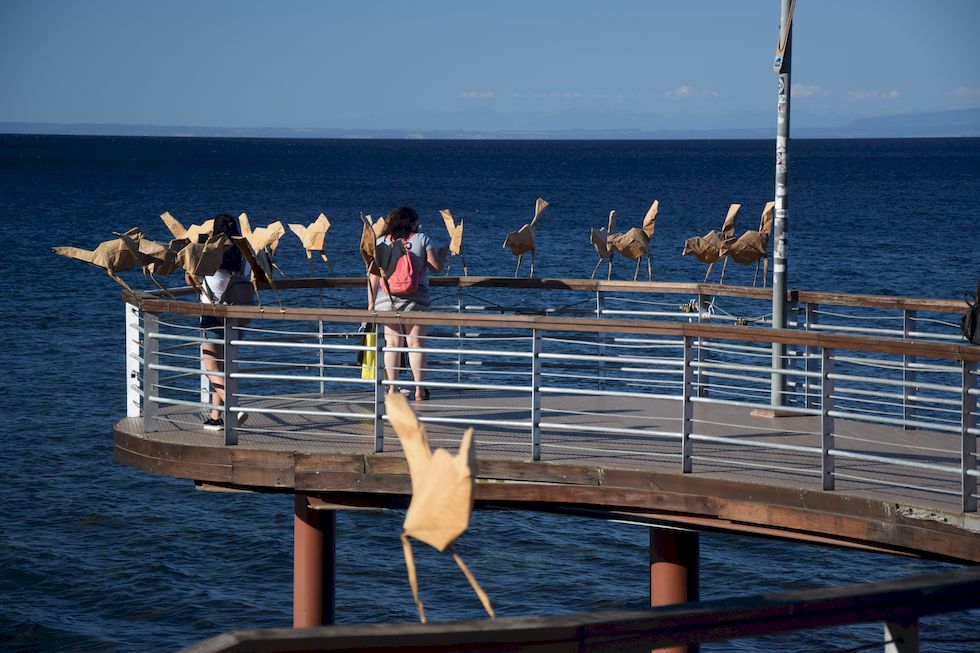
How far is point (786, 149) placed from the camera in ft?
30.7

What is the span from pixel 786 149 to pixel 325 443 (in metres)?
3.97

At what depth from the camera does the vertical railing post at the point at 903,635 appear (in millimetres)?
2793

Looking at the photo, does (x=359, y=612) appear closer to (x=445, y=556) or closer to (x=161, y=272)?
(x=445, y=556)

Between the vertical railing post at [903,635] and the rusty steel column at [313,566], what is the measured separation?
20.8 ft

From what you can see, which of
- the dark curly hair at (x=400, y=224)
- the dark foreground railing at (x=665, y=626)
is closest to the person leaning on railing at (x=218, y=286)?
the dark curly hair at (x=400, y=224)

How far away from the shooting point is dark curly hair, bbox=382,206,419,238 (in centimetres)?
970

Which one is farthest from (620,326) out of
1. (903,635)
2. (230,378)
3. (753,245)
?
(903,635)

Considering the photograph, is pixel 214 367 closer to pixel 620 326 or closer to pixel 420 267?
pixel 420 267

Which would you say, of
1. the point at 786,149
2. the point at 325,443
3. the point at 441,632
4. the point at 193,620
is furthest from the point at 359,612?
the point at 441,632

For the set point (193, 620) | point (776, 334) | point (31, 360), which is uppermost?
point (776, 334)

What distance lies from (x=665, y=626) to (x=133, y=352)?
7.31m

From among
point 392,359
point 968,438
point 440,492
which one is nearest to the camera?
point 440,492

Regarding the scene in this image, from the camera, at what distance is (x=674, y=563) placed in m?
8.30

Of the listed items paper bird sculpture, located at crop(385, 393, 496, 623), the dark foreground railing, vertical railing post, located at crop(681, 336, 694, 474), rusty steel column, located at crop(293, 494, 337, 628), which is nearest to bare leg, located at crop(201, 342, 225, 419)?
rusty steel column, located at crop(293, 494, 337, 628)
